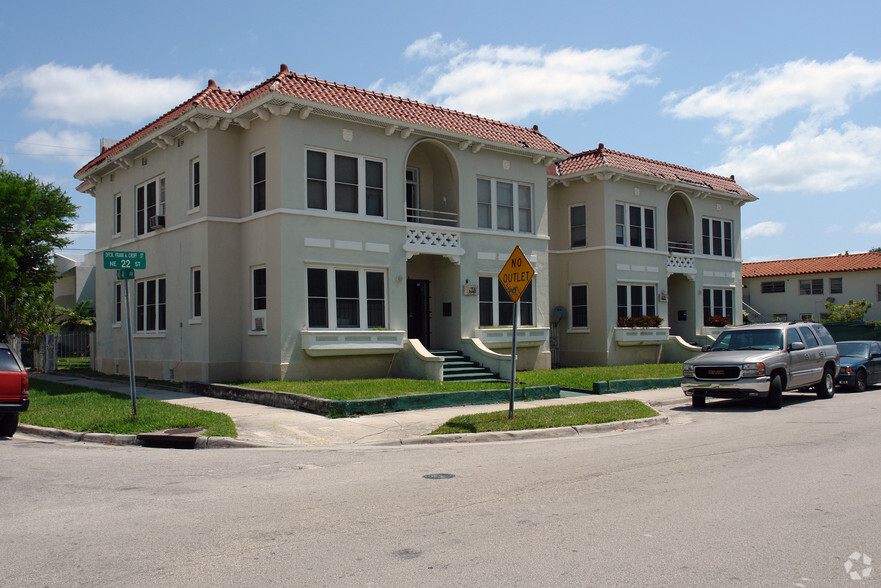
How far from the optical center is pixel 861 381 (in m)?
20.0

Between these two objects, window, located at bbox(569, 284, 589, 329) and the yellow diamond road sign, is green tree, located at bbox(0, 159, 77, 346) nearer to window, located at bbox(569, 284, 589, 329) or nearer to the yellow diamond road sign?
window, located at bbox(569, 284, 589, 329)

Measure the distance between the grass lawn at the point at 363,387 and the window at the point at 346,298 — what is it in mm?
1833

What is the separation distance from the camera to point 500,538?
6039mm

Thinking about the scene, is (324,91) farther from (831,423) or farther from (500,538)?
(500,538)

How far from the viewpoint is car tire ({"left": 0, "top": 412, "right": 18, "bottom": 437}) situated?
1244 cm

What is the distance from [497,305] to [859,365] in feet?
33.2

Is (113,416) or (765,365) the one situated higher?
(765,365)

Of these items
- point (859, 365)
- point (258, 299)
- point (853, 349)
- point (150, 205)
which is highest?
point (150, 205)

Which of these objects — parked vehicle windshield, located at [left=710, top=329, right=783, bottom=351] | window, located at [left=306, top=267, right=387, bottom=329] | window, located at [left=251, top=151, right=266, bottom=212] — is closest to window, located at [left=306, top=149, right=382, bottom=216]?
window, located at [left=251, top=151, right=266, bottom=212]

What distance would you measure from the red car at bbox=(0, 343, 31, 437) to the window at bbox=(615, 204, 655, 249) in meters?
20.5

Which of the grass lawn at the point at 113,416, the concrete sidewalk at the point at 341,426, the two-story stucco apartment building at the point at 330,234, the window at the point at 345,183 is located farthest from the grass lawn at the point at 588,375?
the grass lawn at the point at 113,416

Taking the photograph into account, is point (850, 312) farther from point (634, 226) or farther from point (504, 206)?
point (504, 206)

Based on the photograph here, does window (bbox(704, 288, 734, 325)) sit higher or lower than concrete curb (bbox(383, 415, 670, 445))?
higher

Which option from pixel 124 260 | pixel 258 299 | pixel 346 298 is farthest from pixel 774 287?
pixel 124 260
